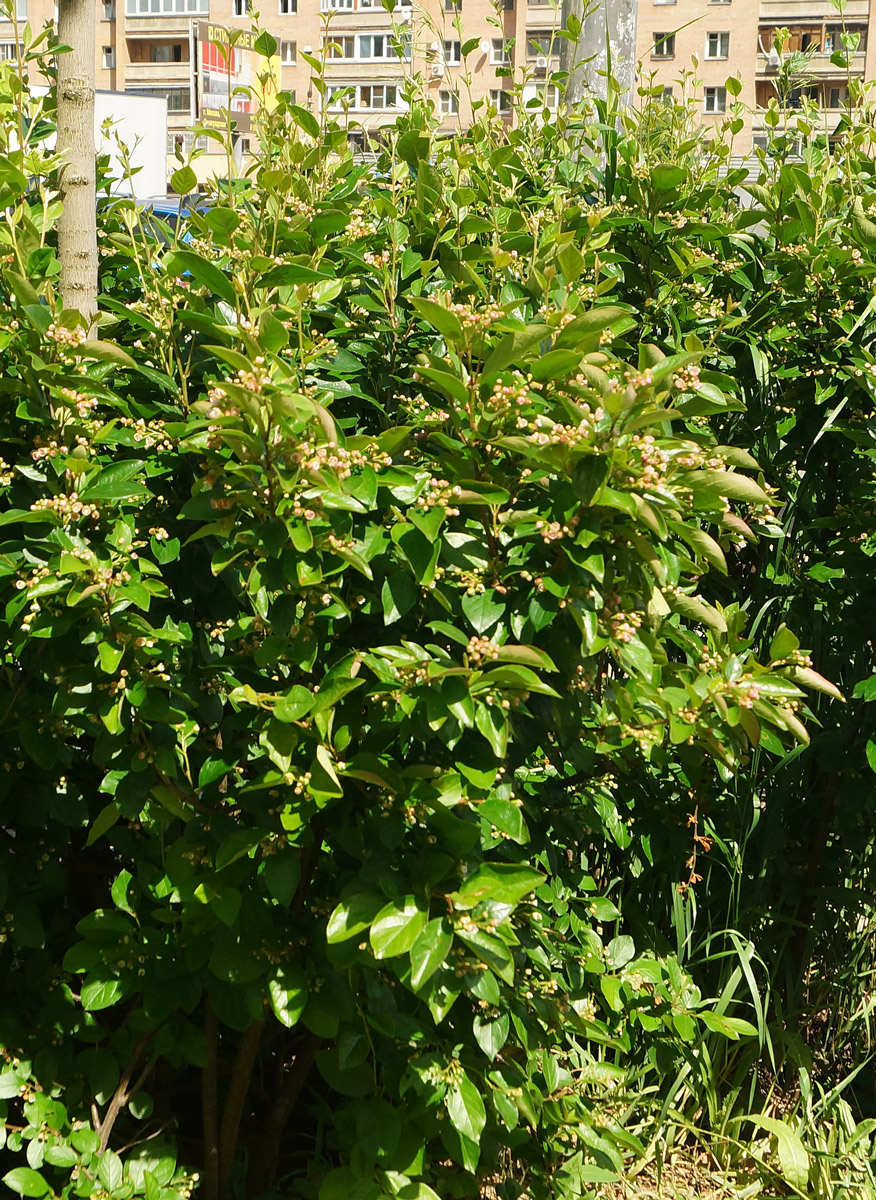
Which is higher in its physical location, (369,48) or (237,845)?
(369,48)

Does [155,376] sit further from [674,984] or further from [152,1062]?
[674,984]

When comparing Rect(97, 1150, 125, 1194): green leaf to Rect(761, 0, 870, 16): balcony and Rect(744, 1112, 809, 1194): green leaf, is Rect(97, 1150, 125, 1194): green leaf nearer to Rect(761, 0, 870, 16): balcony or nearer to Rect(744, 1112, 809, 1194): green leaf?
Rect(744, 1112, 809, 1194): green leaf

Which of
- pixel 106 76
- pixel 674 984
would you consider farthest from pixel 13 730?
pixel 106 76

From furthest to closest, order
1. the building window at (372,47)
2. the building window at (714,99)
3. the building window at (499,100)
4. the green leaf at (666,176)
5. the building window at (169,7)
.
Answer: the building window at (169,7), the building window at (372,47), the building window at (714,99), the building window at (499,100), the green leaf at (666,176)

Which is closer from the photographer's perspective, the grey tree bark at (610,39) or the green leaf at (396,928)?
the green leaf at (396,928)

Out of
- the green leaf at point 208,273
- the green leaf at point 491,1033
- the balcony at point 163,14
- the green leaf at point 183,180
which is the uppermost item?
the balcony at point 163,14

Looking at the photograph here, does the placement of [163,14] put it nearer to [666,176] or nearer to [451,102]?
[451,102]

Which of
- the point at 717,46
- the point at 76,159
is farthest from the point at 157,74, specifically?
the point at 76,159

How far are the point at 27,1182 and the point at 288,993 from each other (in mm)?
526

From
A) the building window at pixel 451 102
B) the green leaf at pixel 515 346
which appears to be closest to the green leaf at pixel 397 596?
the green leaf at pixel 515 346

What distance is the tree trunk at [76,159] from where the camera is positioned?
2088 mm

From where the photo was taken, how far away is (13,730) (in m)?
1.98

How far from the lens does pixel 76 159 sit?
2.10 m

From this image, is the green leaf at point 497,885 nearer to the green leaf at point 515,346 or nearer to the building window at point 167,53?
the green leaf at point 515,346
